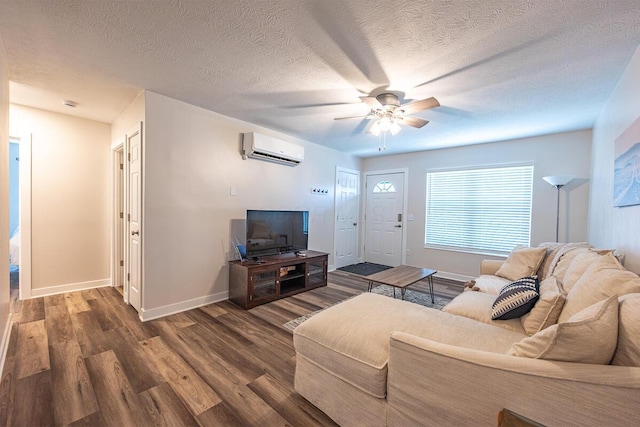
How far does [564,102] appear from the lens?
9.04 feet

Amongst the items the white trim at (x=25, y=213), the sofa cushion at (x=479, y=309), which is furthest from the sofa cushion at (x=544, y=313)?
the white trim at (x=25, y=213)

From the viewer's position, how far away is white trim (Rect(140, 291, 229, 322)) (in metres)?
2.80

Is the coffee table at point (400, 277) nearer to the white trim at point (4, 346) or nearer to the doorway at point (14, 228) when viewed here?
the white trim at point (4, 346)

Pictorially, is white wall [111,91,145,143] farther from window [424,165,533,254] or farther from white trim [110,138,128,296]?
window [424,165,533,254]

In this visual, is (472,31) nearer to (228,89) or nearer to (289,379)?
(228,89)

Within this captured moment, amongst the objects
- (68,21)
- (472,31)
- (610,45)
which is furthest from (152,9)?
(610,45)

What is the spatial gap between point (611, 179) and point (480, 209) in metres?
2.17

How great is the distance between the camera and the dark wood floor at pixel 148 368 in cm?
158

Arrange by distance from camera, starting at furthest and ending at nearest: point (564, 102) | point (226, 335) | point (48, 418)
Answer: point (564, 102) < point (226, 335) < point (48, 418)

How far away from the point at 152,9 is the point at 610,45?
2994 mm

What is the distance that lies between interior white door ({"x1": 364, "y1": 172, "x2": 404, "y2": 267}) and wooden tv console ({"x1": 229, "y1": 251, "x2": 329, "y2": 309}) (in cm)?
189

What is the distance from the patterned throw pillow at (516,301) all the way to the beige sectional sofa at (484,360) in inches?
2.4

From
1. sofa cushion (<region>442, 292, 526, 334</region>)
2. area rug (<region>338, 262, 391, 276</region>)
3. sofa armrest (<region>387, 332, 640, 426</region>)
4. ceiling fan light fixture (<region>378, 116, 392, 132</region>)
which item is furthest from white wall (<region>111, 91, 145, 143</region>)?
area rug (<region>338, 262, 391, 276</region>)

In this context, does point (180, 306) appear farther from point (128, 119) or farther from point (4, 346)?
point (128, 119)
